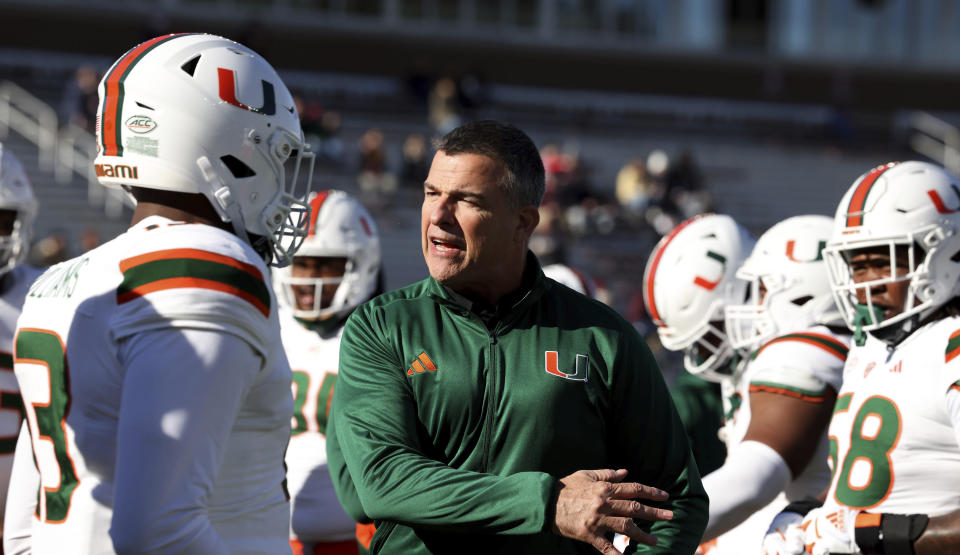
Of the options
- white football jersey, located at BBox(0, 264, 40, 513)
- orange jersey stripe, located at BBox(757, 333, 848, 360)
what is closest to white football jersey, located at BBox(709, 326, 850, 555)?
orange jersey stripe, located at BBox(757, 333, 848, 360)

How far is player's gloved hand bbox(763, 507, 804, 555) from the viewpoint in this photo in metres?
3.41

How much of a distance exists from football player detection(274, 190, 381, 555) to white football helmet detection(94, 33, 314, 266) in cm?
199

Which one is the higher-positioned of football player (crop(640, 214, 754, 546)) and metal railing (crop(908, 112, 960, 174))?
football player (crop(640, 214, 754, 546))

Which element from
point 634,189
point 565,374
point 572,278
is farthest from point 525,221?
point 634,189

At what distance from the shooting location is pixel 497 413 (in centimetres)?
259

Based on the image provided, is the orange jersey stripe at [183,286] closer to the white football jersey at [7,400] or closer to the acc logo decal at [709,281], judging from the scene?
the white football jersey at [7,400]

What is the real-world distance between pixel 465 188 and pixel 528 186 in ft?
0.51

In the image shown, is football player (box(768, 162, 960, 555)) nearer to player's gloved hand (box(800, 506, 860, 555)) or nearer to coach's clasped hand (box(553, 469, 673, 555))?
player's gloved hand (box(800, 506, 860, 555))

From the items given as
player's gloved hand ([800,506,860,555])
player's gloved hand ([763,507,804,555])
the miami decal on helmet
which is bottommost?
player's gloved hand ([763,507,804,555])

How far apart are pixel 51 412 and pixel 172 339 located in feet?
1.22

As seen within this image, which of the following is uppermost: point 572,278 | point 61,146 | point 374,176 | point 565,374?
point 565,374

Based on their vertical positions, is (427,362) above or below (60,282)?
below

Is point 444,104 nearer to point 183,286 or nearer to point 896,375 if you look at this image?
point 896,375

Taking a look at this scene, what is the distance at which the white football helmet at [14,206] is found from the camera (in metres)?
4.29
